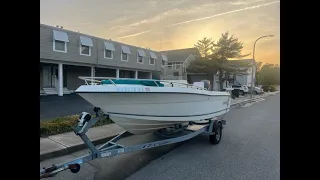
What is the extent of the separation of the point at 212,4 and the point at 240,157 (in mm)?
3375

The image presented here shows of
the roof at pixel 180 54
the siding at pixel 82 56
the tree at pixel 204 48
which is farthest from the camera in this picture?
the roof at pixel 180 54

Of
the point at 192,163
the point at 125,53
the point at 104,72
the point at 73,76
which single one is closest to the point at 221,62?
the point at 125,53

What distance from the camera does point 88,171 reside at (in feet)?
12.3

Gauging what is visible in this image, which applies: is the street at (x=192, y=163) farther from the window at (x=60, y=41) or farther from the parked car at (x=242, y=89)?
the parked car at (x=242, y=89)

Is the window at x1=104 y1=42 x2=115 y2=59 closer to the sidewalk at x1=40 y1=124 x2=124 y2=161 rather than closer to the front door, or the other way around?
the front door

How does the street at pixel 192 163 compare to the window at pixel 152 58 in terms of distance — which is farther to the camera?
the window at pixel 152 58

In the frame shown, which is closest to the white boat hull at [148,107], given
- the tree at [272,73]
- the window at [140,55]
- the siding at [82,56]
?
the tree at [272,73]

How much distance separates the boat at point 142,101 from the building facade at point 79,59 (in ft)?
37.2

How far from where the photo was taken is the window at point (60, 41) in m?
15.8

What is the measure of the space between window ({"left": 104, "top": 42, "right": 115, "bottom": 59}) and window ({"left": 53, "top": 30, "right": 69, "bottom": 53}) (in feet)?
12.6

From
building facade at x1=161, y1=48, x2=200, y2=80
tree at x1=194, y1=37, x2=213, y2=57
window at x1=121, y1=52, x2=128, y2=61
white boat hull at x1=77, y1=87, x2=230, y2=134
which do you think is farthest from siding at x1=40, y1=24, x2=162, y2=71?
white boat hull at x1=77, y1=87, x2=230, y2=134

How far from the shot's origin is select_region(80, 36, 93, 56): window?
17866 mm

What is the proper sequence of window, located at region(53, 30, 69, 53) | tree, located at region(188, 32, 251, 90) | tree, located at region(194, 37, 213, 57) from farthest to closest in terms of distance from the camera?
tree, located at region(194, 37, 213, 57) < tree, located at region(188, 32, 251, 90) < window, located at region(53, 30, 69, 53)
